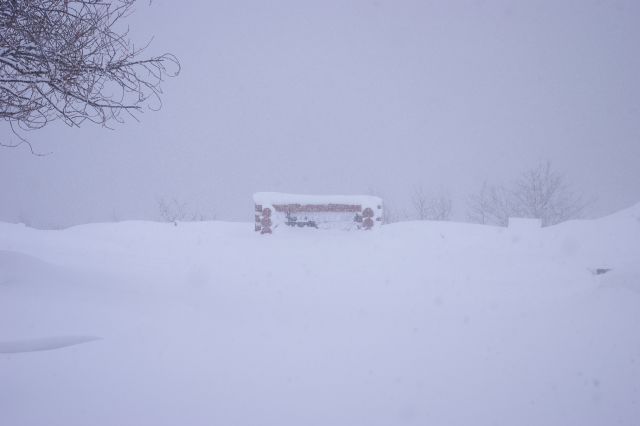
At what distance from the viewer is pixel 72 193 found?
8944 centimetres

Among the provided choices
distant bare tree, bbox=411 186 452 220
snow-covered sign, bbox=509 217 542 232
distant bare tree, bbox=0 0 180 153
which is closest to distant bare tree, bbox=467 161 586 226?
distant bare tree, bbox=411 186 452 220

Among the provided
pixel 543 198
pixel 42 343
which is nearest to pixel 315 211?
pixel 42 343

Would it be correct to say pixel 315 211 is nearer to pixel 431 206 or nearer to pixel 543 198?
pixel 543 198

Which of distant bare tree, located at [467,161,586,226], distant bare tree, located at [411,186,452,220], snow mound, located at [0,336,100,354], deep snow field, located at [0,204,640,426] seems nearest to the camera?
deep snow field, located at [0,204,640,426]

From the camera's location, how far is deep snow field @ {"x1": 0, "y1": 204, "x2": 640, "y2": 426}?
10.6 feet

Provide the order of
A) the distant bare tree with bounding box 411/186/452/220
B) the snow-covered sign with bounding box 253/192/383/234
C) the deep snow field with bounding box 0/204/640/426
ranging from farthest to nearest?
1. the distant bare tree with bounding box 411/186/452/220
2. the snow-covered sign with bounding box 253/192/383/234
3. the deep snow field with bounding box 0/204/640/426

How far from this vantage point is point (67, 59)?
3.59m

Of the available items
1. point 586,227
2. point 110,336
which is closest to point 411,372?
point 110,336

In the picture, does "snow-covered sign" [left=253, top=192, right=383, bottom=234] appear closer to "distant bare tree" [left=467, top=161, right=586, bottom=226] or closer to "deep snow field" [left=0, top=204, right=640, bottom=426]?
"deep snow field" [left=0, top=204, right=640, bottom=426]

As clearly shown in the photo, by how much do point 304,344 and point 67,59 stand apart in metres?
3.99

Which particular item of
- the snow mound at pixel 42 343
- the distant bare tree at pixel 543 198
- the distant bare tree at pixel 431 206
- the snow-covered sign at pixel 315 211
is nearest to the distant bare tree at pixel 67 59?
the snow mound at pixel 42 343

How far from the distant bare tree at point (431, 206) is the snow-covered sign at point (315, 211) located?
30457mm

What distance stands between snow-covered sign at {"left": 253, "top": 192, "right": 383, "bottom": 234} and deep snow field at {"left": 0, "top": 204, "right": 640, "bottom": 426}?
15.4ft

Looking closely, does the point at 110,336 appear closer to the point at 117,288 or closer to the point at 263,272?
the point at 117,288
